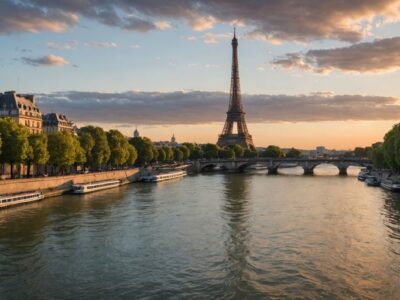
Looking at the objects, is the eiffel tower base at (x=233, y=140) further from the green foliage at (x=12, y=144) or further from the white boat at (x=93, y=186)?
the green foliage at (x=12, y=144)

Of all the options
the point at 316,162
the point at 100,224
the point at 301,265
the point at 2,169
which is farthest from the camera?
the point at 316,162

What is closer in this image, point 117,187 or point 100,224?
point 100,224

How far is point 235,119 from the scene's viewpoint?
155750 mm

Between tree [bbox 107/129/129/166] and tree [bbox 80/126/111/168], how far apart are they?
2768 mm

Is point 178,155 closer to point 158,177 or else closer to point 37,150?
point 158,177

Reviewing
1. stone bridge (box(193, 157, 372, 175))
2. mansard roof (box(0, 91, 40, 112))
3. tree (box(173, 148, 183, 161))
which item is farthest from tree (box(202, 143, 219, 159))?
mansard roof (box(0, 91, 40, 112))

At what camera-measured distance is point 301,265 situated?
22141 mm

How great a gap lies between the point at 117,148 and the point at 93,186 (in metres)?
19.5

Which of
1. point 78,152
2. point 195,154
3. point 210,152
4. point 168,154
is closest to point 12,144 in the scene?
point 78,152

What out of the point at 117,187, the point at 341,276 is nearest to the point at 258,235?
the point at 341,276

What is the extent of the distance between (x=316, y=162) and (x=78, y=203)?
74921 mm

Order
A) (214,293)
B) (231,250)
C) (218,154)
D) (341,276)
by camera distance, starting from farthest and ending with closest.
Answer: (218,154), (231,250), (341,276), (214,293)

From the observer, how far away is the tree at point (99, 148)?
68375mm

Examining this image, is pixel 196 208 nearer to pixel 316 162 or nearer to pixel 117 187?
pixel 117 187
